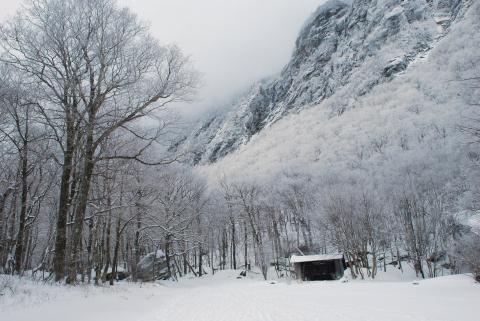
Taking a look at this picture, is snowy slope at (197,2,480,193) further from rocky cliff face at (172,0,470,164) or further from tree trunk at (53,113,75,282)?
tree trunk at (53,113,75,282)

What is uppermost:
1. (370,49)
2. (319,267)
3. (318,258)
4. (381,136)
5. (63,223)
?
(370,49)

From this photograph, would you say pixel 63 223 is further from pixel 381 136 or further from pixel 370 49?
pixel 370 49

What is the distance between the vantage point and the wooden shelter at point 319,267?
144 feet

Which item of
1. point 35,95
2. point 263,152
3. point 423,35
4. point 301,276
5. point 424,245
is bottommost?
point 301,276

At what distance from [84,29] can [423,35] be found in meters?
163

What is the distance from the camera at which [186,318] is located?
30.7 feet

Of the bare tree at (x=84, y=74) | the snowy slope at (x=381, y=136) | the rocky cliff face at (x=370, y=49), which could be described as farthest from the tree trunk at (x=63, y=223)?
the rocky cliff face at (x=370, y=49)

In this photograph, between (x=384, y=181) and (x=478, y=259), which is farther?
(x=384, y=181)

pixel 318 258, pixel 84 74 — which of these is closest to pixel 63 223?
pixel 84 74

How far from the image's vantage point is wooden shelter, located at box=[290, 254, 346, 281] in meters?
44.0

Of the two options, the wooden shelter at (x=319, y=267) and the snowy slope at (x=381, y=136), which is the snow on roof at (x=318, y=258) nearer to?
the wooden shelter at (x=319, y=267)

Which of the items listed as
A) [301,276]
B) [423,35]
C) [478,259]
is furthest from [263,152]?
[478,259]

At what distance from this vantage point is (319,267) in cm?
4512

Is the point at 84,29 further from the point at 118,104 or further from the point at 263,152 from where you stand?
the point at 263,152
